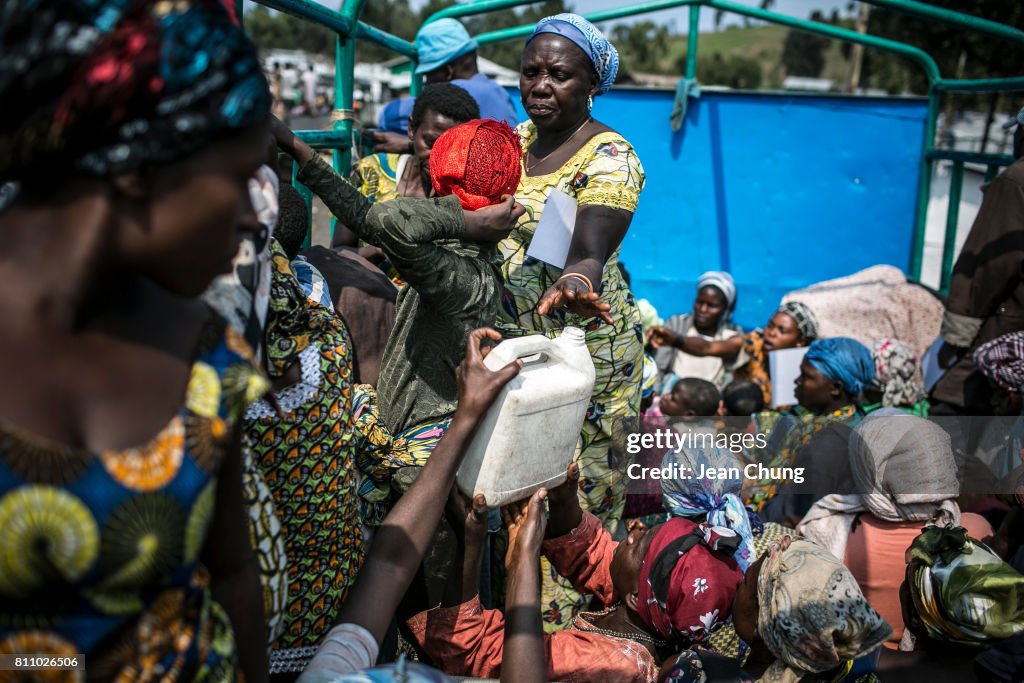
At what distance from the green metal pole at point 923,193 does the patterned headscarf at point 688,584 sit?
4.24 meters

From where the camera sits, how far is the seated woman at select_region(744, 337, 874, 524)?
3432 mm

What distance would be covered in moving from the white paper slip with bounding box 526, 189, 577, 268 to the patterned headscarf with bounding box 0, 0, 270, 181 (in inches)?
59.7

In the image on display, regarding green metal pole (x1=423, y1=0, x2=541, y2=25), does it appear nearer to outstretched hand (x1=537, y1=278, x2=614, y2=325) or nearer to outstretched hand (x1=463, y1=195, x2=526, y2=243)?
outstretched hand (x1=463, y1=195, x2=526, y2=243)

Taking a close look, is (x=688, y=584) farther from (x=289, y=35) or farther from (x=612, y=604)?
(x=289, y=35)

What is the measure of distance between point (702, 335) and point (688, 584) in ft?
11.4

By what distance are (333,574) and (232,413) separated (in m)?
0.74

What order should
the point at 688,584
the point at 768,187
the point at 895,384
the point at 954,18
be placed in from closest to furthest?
1. the point at 688,584
2. the point at 895,384
3. the point at 954,18
4. the point at 768,187

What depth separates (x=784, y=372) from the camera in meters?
4.73

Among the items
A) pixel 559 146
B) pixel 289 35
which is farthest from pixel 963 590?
pixel 289 35

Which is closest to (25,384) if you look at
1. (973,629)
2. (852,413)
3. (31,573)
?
(31,573)

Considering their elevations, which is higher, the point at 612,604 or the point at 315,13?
the point at 315,13

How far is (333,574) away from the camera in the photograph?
1687 mm

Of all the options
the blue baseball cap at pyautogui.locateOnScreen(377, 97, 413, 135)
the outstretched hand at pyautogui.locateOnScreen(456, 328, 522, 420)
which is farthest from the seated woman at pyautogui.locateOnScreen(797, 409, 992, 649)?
the blue baseball cap at pyautogui.locateOnScreen(377, 97, 413, 135)

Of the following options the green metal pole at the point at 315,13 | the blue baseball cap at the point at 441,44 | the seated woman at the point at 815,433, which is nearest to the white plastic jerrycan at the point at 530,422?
the green metal pole at the point at 315,13
